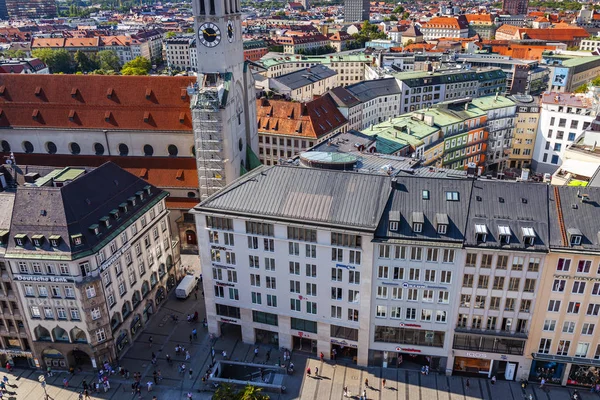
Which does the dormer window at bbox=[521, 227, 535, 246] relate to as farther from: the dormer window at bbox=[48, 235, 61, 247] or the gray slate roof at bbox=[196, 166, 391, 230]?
the dormer window at bbox=[48, 235, 61, 247]

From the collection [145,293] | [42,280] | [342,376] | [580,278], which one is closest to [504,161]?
[580,278]

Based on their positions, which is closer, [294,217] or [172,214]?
[294,217]

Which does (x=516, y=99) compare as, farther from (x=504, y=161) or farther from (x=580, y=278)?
(x=580, y=278)

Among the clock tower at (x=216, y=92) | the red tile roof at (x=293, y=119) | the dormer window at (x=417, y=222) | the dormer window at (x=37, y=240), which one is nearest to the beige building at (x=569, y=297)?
the dormer window at (x=417, y=222)

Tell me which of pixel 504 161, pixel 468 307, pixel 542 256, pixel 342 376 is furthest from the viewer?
pixel 504 161

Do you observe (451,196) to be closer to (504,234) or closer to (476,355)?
(504,234)

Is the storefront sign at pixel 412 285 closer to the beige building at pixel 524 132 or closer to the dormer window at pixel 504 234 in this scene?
the dormer window at pixel 504 234
